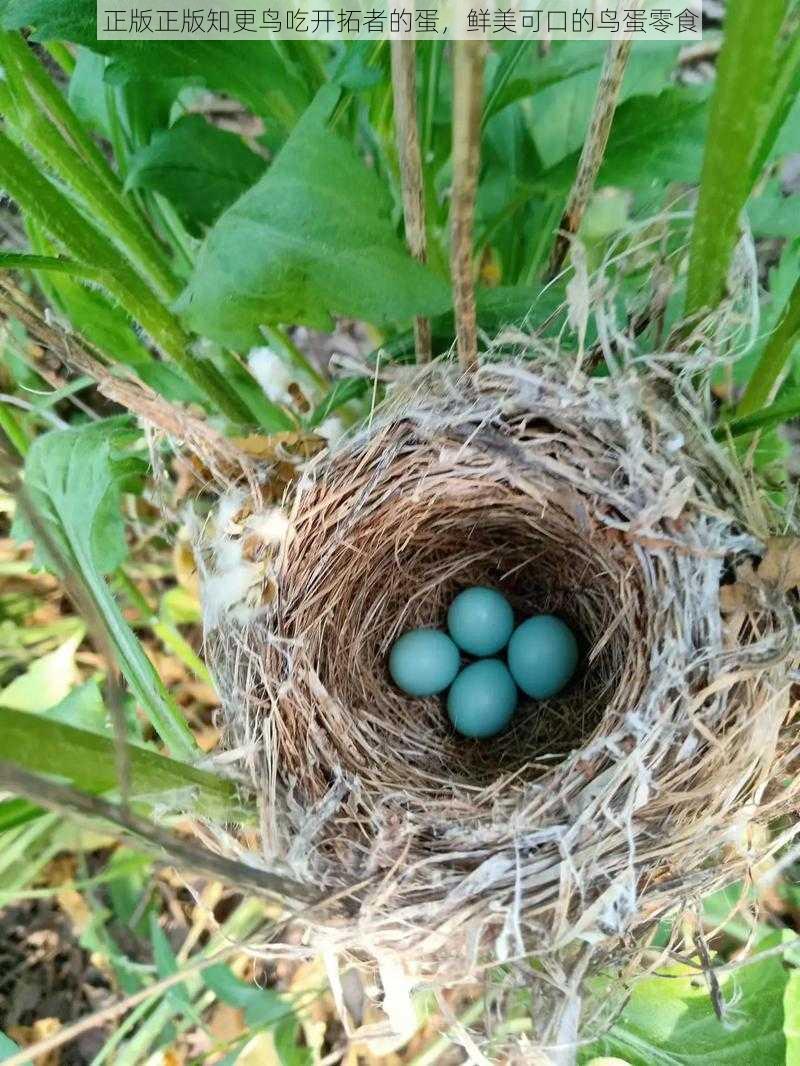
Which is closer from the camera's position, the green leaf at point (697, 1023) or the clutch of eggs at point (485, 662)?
the green leaf at point (697, 1023)

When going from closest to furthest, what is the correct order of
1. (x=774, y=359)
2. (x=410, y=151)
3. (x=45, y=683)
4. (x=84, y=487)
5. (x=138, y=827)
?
(x=138, y=827)
(x=410, y=151)
(x=774, y=359)
(x=84, y=487)
(x=45, y=683)

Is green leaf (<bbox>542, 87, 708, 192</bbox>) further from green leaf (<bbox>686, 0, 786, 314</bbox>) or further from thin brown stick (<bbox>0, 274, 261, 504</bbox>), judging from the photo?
thin brown stick (<bbox>0, 274, 261, 504</bbox>)

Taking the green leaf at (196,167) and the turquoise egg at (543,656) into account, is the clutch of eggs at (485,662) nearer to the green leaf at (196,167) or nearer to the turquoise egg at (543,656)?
the turquoise egg at (543,656)

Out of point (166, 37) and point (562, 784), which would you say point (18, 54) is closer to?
point (166, 37)

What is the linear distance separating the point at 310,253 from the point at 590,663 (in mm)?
493

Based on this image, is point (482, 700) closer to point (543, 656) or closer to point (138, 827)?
point (543, 656)

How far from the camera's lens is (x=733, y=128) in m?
0.47

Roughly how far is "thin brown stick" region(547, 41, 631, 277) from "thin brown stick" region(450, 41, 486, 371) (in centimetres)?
10

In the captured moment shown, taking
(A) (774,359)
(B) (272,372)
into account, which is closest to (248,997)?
(B) (272,372)

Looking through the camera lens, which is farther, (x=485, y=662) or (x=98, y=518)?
(x=485, y=662)

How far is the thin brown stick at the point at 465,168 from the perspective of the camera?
1.27ft

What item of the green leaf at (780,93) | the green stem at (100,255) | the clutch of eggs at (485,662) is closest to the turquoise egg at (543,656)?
the clutch of eggs at (485,662)

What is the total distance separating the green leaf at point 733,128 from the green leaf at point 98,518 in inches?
19.0

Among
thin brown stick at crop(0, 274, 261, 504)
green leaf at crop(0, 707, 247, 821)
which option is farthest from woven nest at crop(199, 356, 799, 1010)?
green leaf at crop(0, 707, 247, 821)
